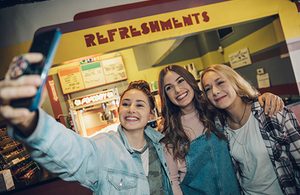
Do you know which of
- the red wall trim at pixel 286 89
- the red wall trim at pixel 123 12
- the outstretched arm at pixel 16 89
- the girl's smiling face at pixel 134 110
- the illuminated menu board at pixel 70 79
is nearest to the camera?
the outstretched arm at pixel 16 89

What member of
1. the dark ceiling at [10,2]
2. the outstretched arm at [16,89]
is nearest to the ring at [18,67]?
the outstretched arm at [16,89]

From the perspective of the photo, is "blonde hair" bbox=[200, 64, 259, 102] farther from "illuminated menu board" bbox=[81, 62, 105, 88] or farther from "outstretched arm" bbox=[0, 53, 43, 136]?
"illuminated menu board" bbox=[81, 62, 105, 88]

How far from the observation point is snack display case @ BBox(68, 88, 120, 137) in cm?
554

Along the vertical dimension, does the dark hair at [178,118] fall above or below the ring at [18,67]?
below

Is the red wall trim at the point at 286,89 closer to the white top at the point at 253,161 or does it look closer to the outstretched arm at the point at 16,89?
the white top at the point at 253,161

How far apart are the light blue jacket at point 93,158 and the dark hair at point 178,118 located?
16 cm

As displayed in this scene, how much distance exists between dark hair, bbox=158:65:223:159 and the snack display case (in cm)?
328

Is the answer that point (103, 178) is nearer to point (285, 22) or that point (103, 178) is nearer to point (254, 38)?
point (285, 22)

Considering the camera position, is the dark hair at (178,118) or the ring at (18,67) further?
the dark hair at (178,118)

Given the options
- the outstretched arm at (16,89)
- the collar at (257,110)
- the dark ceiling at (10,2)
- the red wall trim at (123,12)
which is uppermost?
the dark ceiling at (10,2)

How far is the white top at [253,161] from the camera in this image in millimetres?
1961

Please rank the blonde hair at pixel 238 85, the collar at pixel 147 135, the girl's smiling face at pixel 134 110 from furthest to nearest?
the blonde hair at pixel 238 85 < the girl's smiling face at pixel 134 110 < the collar at pixel 147 135

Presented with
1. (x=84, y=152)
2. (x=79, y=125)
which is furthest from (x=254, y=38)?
(x=84, y=152)

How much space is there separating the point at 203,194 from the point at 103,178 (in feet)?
3.09
